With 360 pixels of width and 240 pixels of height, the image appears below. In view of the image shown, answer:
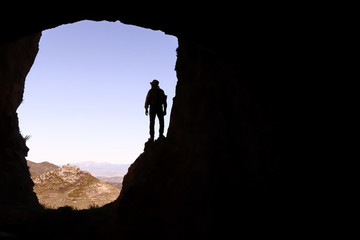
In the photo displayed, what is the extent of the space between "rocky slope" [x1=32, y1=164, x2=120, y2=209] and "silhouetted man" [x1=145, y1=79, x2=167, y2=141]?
651 centimetres

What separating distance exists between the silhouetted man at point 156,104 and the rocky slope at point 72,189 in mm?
6511

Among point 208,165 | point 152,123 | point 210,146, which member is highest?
point 152,123

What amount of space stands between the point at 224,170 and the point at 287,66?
2.34 meters

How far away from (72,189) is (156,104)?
9656 millimetres

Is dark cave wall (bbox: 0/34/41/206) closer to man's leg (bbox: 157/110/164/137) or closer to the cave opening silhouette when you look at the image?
the cave opening silhouette

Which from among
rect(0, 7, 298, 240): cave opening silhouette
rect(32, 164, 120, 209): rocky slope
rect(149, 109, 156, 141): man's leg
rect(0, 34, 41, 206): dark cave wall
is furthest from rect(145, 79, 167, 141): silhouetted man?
rect(32, 164, 120, 209): rocky slope

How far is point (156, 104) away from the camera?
890cm

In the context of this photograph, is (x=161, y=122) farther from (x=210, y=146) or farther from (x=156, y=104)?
(x=210, y=146)

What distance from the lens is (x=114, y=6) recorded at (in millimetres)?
3910

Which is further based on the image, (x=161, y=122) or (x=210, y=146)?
(x=161, y=122)

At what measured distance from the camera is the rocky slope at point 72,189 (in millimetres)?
13821

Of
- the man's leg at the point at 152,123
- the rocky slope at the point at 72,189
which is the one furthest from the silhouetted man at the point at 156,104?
the rocky slope at the point at 72,189

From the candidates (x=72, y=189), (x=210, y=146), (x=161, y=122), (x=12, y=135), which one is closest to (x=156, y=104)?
(x=161, y=122)

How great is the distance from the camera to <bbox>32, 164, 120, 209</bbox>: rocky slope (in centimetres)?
1382
